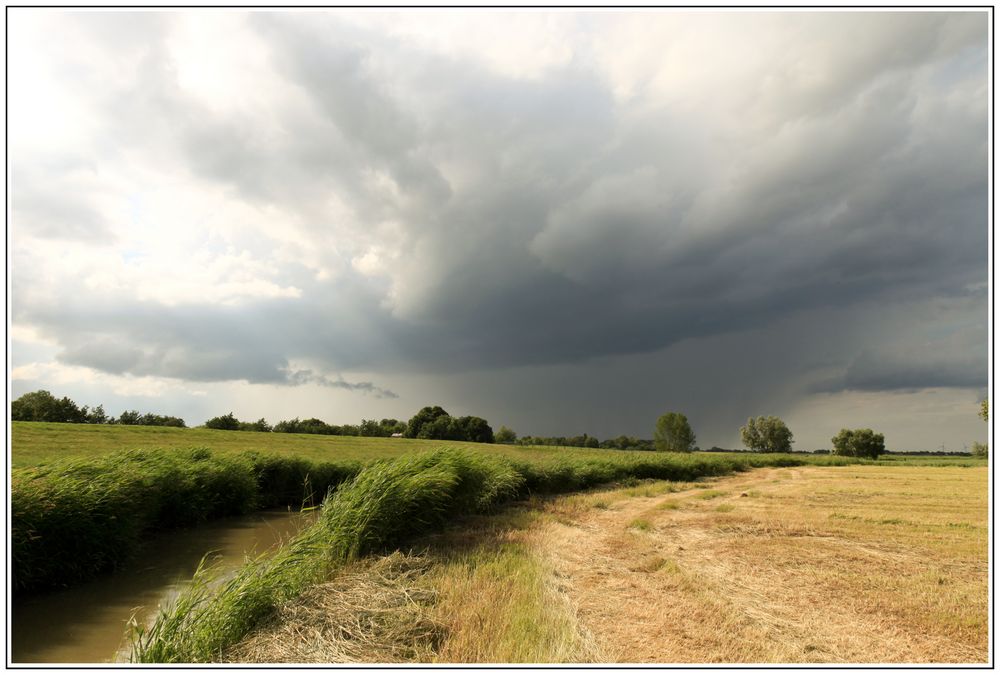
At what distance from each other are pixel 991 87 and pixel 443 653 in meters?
8.45

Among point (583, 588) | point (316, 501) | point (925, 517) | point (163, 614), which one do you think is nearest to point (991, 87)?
point (583, 588)

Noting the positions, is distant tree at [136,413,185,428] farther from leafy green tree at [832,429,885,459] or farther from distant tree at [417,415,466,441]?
leafy green tree at [832,429,885,459]

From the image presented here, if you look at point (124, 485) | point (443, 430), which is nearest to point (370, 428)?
point (443, 430)

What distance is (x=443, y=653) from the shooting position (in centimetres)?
555

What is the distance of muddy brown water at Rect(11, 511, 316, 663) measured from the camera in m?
7.47

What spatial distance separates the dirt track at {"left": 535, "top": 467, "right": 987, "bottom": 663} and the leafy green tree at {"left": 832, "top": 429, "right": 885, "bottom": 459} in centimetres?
7850

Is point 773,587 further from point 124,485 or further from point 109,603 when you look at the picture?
point 124,485

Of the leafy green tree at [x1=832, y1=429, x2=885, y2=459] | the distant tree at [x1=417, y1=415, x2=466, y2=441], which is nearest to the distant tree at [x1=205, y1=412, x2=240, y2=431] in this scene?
the distant tree at [x1=417, y1=415, x2=466, y2=441]

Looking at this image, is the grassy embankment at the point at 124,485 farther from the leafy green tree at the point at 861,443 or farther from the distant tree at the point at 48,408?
the leafy green tree at the point at 861,443

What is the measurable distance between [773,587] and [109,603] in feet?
37.6

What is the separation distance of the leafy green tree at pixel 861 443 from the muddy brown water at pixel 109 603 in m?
90.5

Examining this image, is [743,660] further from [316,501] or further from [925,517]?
[316,501]

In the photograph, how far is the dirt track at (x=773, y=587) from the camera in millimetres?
5863

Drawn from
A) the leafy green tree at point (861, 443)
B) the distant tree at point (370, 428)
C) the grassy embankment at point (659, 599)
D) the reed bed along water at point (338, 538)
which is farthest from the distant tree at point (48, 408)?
the leafy green tree at point (861, 443)
